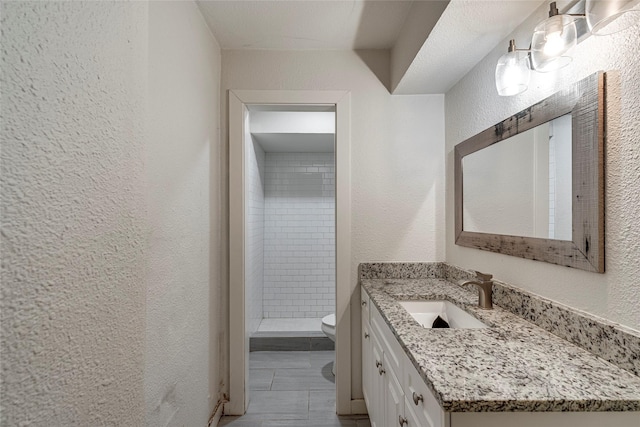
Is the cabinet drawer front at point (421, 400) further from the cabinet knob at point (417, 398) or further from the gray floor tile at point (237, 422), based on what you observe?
the gray floor tile at point (237, 422)

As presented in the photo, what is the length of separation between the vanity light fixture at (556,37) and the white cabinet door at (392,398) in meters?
1.23

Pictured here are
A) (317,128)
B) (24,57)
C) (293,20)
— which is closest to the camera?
(24,57)

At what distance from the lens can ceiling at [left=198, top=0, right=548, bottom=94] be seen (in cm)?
140

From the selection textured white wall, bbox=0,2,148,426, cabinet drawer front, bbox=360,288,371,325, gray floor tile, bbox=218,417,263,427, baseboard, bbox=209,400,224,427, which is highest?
textured white wall, bbox=0,2,148,426

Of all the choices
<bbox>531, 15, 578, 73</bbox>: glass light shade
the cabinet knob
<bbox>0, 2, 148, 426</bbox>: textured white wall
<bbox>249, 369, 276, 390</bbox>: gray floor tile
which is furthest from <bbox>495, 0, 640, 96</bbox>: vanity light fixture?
<bbox>249, 369, 276, 390</bbox>: gray floor tile

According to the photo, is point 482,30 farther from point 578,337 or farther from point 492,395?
point 492,395

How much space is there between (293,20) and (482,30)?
3.30ft

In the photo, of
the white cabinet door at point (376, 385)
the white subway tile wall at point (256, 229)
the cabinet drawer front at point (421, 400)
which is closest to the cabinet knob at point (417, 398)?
the cabinet drawer front at point (421, 400)

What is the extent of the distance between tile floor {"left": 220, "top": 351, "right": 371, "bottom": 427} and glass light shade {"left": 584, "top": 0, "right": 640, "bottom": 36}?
2.25 metres

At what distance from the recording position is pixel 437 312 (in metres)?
1.74

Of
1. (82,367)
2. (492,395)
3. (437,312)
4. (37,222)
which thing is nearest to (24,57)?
(37,222)

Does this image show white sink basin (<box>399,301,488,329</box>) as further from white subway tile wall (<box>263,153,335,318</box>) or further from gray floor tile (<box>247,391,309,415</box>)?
white subway tile wall (<box>263,153,335,318</box>)

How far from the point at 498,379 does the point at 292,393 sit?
6.50 feet

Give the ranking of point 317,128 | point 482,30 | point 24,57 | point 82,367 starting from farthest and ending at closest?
point 317,128 → point 482,30 → point 82,367 → point 24,57
